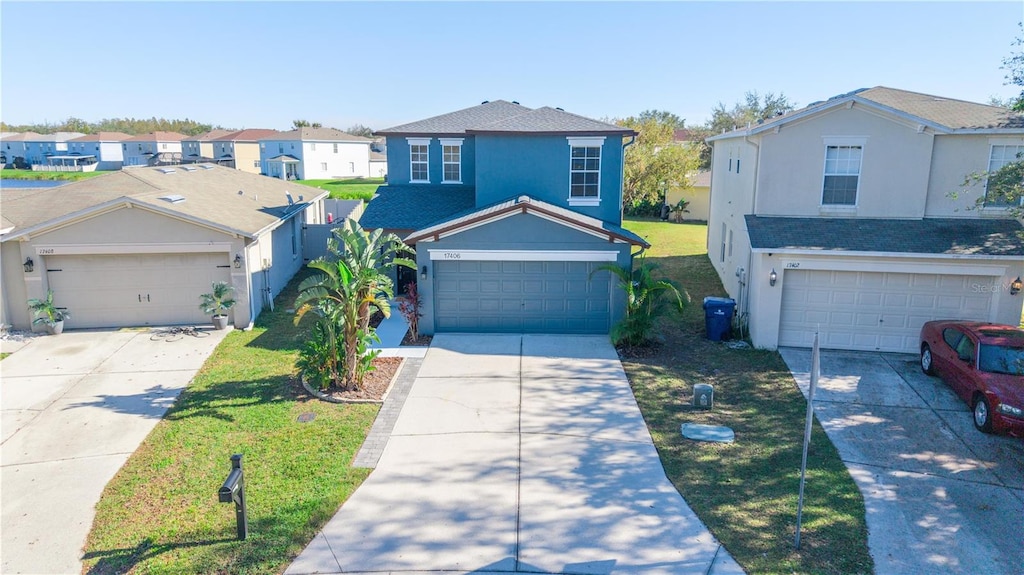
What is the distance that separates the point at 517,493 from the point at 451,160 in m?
14.5

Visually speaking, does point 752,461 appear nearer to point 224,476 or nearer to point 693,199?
point 224,476

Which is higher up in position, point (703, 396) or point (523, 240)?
point (523, 240)

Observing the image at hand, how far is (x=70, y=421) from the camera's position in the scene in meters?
11.4

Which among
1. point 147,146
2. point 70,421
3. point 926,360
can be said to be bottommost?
point 70,421

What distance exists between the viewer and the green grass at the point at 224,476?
25.0ft

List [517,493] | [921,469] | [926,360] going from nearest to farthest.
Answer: [517,493] → [921,469] → [926,360]

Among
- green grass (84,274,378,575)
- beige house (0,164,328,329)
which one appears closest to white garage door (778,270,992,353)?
green grass (84,274,378,575)

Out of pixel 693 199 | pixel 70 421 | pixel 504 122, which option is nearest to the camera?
pixel 70 421

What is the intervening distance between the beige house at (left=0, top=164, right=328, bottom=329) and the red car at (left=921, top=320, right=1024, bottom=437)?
16.1 metres

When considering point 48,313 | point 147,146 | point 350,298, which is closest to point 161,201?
point 48,313

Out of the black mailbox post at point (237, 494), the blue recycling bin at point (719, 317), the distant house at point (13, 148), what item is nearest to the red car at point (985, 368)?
the blue recycling bin at point (719, 317)

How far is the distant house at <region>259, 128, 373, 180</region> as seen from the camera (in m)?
66.7

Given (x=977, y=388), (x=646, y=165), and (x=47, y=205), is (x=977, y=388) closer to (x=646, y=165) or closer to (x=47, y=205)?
(x=47, y=205)

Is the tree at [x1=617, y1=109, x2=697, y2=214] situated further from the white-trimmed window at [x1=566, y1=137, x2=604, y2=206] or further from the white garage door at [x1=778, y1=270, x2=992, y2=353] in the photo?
the white garage door at [x1=778, y1=270, x2=992, y2=353]
